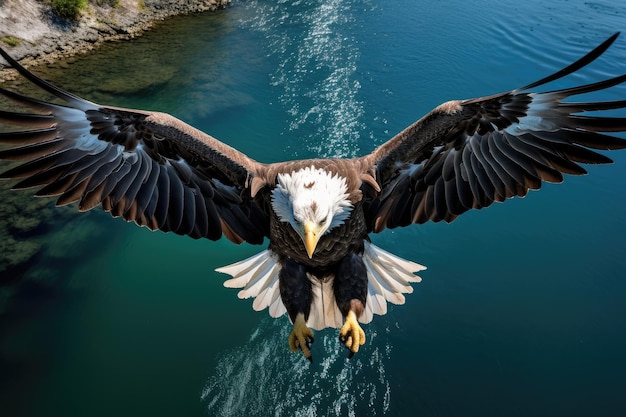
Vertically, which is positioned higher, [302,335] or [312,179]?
[312,179]

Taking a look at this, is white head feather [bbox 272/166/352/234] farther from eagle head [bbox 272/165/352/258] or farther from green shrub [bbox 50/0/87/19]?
green shrub [bbox 50/0/87/19]

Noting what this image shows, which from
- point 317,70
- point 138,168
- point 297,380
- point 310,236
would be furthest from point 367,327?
point 317,70

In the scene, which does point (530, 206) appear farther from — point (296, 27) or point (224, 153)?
point (296, 27)

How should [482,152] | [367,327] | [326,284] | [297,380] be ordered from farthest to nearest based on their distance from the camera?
[367,327], [297,380], [326,284], [482,152]

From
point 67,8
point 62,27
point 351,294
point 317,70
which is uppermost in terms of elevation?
point 67,8

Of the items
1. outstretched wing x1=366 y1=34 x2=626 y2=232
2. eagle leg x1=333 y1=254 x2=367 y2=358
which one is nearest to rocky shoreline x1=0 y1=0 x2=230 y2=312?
eagle leg x1=333 y1=254 x2=367 y2=358

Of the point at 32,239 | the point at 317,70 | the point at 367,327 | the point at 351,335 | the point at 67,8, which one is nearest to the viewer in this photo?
the point at 351,335

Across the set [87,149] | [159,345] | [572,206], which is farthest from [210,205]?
[572,206]

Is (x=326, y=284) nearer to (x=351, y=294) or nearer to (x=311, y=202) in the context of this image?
(x=351, y=294)
